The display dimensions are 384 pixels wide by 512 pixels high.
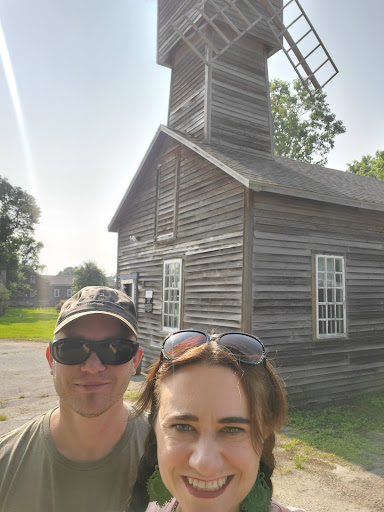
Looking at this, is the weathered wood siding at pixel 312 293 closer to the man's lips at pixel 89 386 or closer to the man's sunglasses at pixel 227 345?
the man's lips at pixel 89 386

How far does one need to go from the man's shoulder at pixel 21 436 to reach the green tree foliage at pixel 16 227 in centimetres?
4665

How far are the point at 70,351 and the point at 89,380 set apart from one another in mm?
180

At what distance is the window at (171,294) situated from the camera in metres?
9.91

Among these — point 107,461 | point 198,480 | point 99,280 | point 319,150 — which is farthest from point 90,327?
point 99,280

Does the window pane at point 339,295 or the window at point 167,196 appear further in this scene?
the window at point 167,196

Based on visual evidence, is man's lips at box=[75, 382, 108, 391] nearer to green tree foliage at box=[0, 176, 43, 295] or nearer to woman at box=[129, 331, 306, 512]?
woman at box=[129, 331, 306, 512]

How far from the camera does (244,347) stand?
4.60 feet

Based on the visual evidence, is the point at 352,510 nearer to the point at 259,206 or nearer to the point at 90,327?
the point at 90,327

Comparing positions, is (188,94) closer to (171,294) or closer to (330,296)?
(171,294)

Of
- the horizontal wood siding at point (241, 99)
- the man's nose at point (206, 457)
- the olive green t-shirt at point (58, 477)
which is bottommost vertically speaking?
the olive green t-shirt at point (58, 477)

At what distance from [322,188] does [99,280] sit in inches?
1366

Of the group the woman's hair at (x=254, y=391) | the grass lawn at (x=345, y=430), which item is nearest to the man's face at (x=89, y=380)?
the woman's hair at (x=254, y=391)

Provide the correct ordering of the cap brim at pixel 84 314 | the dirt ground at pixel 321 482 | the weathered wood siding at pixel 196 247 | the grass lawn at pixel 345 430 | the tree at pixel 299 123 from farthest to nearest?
the tree at pixel 299 123 → the weathered wood siding at pixel 196 247 → the grass lawn at pixel 345 430 → the dirt ground at pixel 321 482 → the cap brim at pixel 84 314

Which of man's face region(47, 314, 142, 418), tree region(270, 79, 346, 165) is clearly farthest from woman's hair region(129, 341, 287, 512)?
tree region(270, 79, 346, 165)
